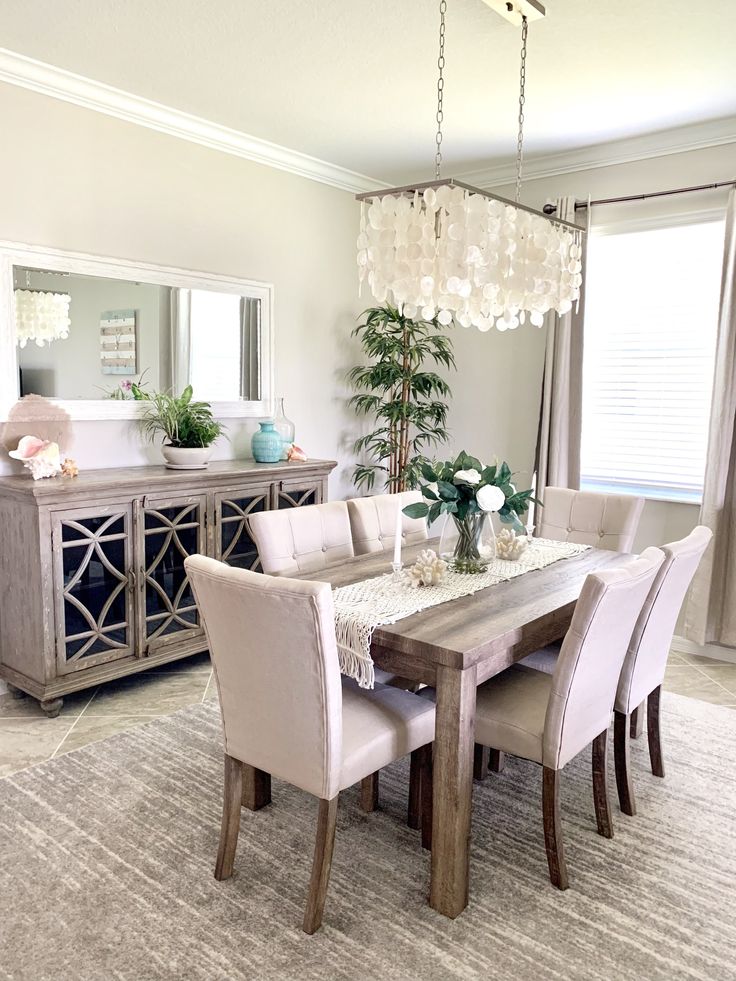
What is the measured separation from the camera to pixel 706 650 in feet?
13.5

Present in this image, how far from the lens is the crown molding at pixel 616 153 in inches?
152

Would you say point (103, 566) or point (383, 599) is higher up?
point (383, 599)

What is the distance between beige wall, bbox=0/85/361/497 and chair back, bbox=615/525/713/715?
2576mm

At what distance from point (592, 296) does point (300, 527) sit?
2542 millimetres

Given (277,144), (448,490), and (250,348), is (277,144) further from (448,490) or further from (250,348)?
(448,490)

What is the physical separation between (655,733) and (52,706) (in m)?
2.45

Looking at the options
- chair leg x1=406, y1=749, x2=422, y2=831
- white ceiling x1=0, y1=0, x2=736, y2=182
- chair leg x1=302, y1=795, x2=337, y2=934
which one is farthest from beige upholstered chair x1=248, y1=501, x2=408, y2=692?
white ceiling x1=0, y1=0, x2=736, y2=182

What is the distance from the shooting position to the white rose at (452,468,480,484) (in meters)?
2.57

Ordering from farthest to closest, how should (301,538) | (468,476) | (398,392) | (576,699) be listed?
(398,392), (301,538), (468,476), (576,699)

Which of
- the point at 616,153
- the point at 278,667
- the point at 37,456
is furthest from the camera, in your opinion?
the point at 616,153

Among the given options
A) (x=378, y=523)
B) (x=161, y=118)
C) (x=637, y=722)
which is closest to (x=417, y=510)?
(x=378, y=523)

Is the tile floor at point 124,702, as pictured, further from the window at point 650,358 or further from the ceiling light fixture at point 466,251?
the ceiling light fixture at point 466,251

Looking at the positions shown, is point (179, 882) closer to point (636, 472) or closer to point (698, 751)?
point (698, 751)

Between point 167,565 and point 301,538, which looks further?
point 167,565
